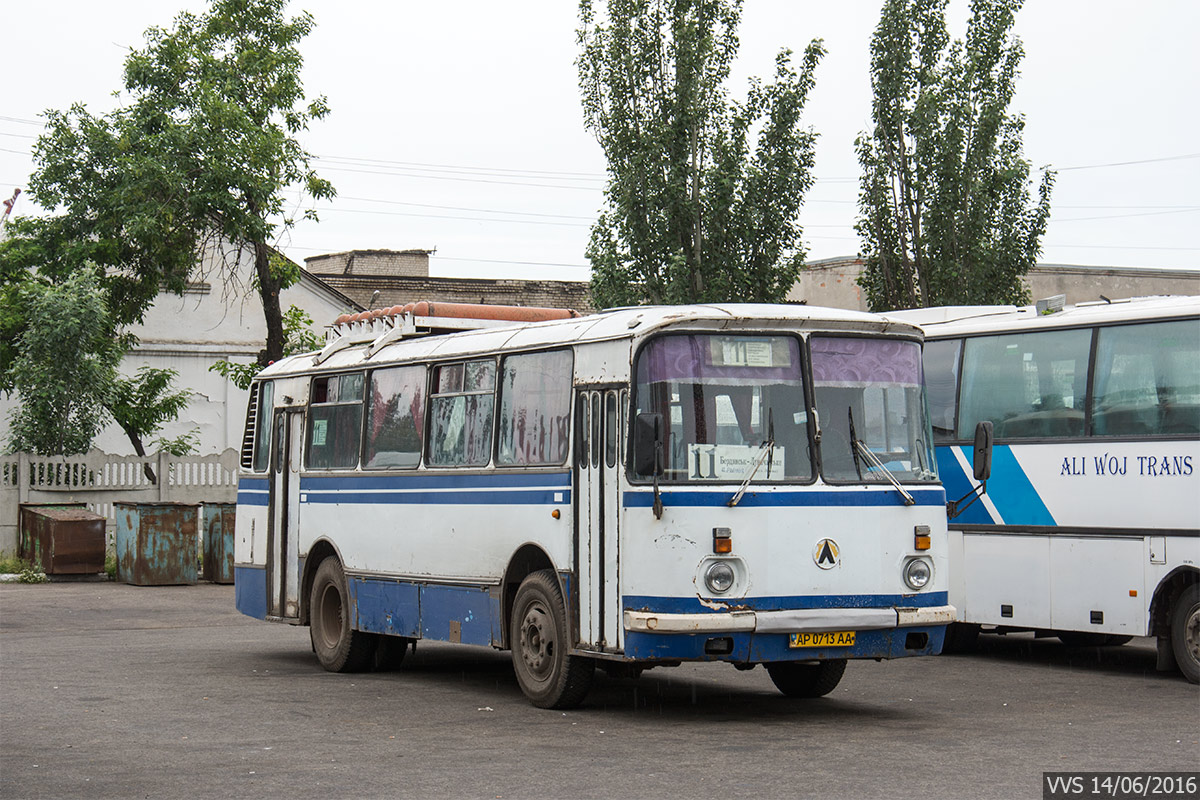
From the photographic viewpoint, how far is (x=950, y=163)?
2839 cm

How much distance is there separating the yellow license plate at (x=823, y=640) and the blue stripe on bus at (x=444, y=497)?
6.39 ft

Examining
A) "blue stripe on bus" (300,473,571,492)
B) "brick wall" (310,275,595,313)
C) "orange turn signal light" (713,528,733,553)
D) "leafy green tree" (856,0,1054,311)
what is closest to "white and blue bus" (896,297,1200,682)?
"orange turn signal light" (713,528,733,553)

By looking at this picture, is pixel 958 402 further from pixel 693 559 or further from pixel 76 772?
pixel 76 772

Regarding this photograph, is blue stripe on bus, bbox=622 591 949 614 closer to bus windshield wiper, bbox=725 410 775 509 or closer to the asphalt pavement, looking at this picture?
bus windshield wiper, bbox=725 410 775 509

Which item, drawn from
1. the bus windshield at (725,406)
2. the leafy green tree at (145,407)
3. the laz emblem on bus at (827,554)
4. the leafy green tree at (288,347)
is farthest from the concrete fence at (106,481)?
the laz emblem on bus at (827,554)

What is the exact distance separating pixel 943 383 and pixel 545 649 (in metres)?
6.38

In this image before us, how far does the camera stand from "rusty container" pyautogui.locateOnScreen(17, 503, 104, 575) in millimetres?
26578

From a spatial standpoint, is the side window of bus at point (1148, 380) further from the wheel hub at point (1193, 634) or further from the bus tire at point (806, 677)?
the bus tire at point (806, 677)

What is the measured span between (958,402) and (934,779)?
8.03 meters

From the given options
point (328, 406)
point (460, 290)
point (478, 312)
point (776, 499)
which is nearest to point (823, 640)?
point (776, 499)

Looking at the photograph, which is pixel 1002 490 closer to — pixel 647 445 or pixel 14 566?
pixel 647 445

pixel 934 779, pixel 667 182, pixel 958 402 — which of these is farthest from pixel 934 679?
pixel 667 182

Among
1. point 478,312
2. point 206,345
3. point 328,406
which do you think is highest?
point 206,345

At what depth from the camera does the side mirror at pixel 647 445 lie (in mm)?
11031
